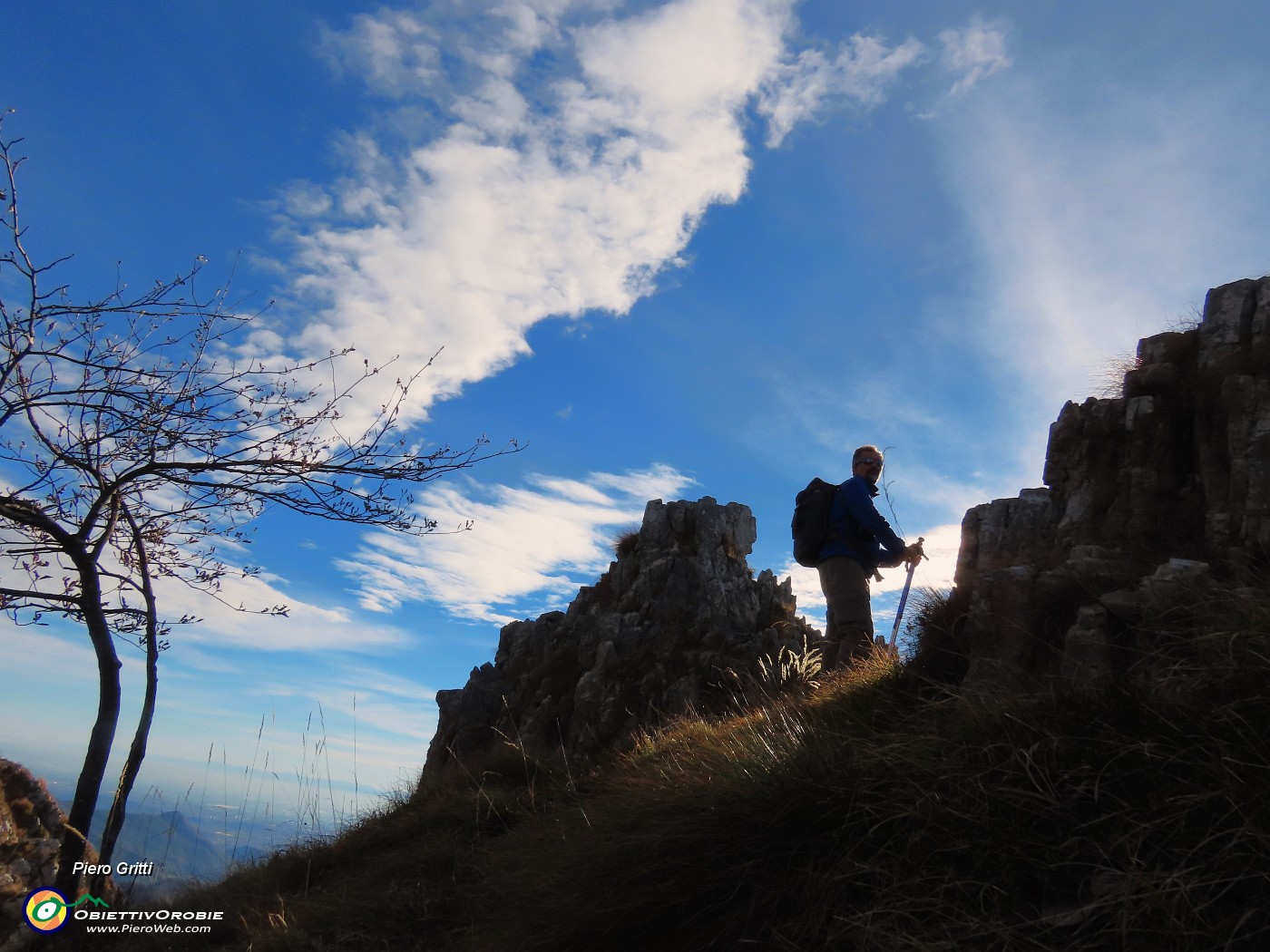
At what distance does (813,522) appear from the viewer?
23.5ft

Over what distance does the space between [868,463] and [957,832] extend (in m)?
4.79

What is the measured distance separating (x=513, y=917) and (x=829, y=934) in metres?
1.84

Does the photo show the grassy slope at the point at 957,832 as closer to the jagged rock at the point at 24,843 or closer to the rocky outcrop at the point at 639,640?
the jagged rock at the point at 24,843

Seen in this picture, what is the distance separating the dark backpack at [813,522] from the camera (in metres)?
7.13

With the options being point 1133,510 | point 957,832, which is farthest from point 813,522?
point 957,832

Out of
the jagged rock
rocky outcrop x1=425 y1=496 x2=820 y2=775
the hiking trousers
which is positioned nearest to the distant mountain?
the jagged rock

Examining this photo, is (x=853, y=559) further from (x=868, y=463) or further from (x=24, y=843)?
(x=24, y=843)

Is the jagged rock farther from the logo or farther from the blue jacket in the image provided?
the blue jacket

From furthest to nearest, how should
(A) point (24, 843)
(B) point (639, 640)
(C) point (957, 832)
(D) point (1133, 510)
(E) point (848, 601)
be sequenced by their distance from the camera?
1. (B) point (639, 640)
2. (D) point (1133, 510)
3. (E) point (848, 601)
4. (A) point (24, 843)
5. (C) point (957, 832)

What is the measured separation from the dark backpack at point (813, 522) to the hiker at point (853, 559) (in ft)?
0.18

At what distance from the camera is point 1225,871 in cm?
236

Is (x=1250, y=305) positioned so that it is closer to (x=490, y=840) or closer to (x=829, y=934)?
(x=829, y=934)

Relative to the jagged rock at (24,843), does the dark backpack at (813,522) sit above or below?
above

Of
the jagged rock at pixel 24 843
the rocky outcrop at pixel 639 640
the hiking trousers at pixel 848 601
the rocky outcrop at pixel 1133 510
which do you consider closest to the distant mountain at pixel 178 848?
the jagged rock at pixel 24 843
